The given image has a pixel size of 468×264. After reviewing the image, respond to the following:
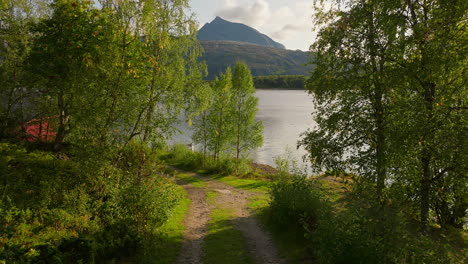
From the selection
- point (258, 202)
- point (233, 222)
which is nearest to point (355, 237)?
point (233, 222)

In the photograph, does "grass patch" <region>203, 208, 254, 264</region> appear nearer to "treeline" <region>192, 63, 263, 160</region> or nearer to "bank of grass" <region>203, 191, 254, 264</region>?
"bank of grass" <region>203, 191, 254, 264</region>

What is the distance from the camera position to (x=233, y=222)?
1461 centimetres

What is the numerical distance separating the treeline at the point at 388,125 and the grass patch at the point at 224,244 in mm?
2562

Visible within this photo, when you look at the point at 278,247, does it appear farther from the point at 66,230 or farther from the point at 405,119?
the point at 66,230

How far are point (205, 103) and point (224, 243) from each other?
9.11 m

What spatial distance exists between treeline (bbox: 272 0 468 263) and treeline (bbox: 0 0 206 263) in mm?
6427

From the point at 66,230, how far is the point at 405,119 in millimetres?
11268

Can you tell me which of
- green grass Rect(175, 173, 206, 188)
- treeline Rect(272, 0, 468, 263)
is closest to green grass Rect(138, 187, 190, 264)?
treeline Rect(272, 0, 468, 263)

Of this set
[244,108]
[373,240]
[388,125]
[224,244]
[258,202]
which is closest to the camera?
[373,240]

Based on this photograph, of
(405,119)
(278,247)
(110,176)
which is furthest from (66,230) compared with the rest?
(405,119)

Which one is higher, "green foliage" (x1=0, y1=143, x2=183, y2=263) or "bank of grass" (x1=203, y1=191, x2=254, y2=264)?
"green foliage" (x1=0, y1=143, x2=183, y2=263)

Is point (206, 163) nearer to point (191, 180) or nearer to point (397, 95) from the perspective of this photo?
point (191, 180)

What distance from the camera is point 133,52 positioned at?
1376cm

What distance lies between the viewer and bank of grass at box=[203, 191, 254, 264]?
10.2 m
